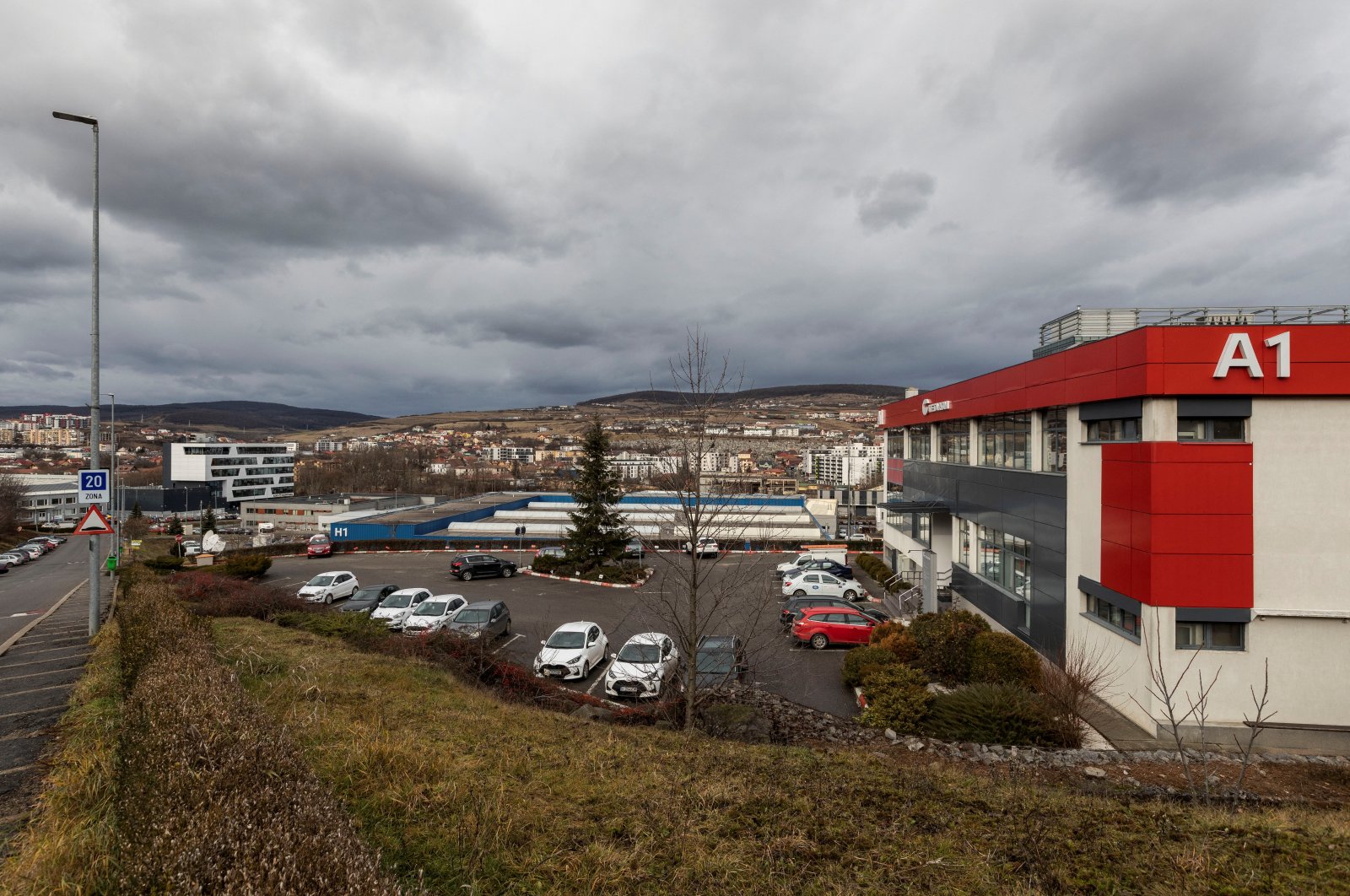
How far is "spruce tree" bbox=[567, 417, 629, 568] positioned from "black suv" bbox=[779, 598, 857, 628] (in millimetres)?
12231

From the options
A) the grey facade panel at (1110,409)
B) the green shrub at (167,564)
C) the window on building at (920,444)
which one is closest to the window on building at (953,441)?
the window on building at (920,444)

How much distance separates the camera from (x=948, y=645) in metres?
14.8

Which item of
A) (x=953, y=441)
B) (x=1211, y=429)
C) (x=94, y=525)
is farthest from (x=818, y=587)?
(x=94, y=525)

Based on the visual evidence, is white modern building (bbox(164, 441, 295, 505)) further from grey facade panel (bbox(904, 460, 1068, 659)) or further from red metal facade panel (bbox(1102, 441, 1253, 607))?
red metal facade panel (bbox(1102, 441, 1253, 607))

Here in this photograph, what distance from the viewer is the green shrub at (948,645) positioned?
47.4 feet

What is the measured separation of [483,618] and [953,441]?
60.6 ft

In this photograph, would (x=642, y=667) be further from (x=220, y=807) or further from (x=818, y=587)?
(x=818, y=587)

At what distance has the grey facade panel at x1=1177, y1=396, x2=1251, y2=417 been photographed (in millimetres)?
11328

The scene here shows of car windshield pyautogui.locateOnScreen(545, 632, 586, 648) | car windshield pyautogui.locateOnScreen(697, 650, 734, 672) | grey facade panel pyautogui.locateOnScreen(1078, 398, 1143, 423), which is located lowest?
car windshield pyautogui.locateOnScreen(545, 632, 586, 648)

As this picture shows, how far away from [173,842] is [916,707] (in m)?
11.2

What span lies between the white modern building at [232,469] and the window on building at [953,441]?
104400 millimetres

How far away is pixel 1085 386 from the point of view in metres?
13.5

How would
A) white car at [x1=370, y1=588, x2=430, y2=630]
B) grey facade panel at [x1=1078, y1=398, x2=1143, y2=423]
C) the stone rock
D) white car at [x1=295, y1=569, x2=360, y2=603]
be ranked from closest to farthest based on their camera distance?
the stone rock < grey facade panel at [x1=1078, y1=398, x2=1143, y2=423] < white car at [x1=370, y1=588, x2=430, y2=630] < white car at [x1=295, y1=569, x2=360, y2=603]

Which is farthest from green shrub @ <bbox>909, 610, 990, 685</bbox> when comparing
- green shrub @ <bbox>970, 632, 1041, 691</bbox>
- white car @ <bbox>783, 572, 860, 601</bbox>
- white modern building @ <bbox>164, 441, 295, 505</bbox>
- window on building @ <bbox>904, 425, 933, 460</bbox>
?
white modern building @ <bbox>164, 441, 295, 505</bbox>
